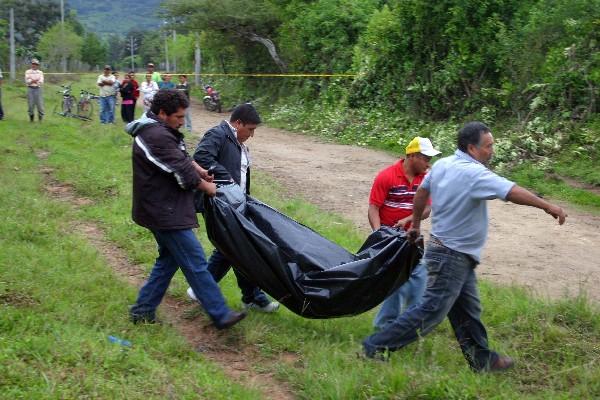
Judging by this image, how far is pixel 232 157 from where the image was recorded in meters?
Answer: 5.59

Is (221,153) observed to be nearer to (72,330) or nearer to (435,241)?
(72,330)

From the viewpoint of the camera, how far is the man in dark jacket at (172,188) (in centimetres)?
486

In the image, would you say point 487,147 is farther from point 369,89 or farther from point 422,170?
point 369,89

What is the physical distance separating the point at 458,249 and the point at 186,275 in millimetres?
1918

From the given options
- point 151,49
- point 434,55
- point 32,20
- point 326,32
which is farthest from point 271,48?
point 151,49

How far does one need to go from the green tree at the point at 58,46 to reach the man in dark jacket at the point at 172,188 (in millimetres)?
62358

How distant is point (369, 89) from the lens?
19500 millimetres

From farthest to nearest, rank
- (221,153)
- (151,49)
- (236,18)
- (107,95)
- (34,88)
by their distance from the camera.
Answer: (151,49)
(236,18)
(107,95)
(34,88)
(221,153)

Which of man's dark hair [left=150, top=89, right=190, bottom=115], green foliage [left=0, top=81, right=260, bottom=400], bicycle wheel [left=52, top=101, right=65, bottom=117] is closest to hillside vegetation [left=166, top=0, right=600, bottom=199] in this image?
bicycle wheel [left=52, top=101, right=65, bottom=117]

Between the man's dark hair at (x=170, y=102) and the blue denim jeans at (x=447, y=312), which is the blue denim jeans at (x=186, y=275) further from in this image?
the blue denim jeans at (x=447, y=312)

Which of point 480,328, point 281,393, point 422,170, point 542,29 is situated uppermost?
point 542,29

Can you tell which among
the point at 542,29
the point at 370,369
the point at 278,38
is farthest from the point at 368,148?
the point at 370,369

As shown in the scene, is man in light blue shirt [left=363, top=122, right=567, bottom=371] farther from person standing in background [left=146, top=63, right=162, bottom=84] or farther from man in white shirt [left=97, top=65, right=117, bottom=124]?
person standing in background [left=146, top=63, right=162, bottom=84]

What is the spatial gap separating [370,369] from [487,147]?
5.08 ft
